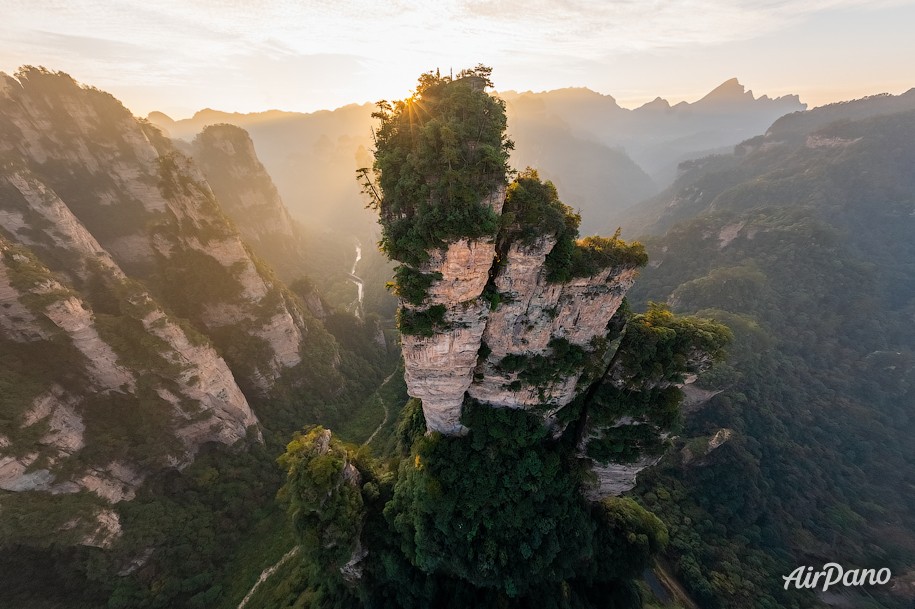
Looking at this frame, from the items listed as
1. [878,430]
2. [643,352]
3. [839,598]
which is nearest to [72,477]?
[643,352]

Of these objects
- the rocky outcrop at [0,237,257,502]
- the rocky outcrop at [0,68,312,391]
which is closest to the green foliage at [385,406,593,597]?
the rocky outcrop at [0,237,257,502]

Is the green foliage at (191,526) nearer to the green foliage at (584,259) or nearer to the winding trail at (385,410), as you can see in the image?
the winding trail at (385,410)

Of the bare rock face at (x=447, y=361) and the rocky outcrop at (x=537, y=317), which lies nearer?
the rocky outcrop at (x=537, y=317)

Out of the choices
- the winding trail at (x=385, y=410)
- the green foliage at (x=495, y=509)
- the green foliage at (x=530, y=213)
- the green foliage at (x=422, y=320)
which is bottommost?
the winding trail at (x=385, y=410)

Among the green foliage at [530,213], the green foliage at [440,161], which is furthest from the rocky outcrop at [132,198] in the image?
the green foliage at [530,213]

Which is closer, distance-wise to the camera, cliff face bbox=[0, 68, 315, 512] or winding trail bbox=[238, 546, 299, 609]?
cliff face bbox=[0, 68, 315, 512]

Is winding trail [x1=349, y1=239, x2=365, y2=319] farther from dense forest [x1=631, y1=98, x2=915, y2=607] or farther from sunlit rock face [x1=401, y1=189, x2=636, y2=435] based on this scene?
dense forest [x1=631, y1=98, x2=915, y2=607]
